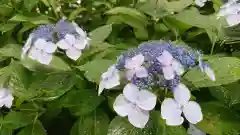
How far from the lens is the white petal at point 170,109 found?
2.04 ft

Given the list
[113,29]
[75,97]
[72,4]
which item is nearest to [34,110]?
[75,97]

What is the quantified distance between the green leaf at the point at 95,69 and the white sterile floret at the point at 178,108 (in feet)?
0.50

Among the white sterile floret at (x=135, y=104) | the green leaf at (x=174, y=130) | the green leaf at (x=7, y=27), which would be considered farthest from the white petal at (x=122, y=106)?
the green leaf at (x=7, y=27)

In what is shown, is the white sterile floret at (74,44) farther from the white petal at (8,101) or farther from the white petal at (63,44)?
the white petal at (8,101)

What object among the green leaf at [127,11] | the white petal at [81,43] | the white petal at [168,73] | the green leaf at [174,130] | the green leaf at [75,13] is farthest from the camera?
the green leaf at [75,13]

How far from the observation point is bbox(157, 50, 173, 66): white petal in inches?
24.1

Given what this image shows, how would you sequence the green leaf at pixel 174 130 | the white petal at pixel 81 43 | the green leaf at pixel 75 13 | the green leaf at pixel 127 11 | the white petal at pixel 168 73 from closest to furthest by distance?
the white petal at pixel 168 73 < the green leaf at pixel 174 130 < the white petal at pixel 81 43 < the green leaf at pixel 127 11 < the green leaf at pixel 75 13

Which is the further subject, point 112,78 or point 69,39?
point 69,39

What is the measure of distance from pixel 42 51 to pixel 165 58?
0.85 ft

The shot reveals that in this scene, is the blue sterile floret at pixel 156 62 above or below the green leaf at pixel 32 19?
above

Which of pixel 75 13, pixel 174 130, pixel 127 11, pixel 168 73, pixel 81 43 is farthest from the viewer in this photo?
pixel 75 13

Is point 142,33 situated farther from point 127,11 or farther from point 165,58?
point 165,58

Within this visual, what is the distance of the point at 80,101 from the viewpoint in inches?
30.7

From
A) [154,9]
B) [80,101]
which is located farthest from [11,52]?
[154,9]
